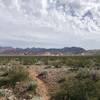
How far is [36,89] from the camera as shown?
22312 millimetres

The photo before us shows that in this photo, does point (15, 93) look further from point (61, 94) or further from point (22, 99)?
point (61, 94)

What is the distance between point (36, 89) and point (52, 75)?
6.58 metres

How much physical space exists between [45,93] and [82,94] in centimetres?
421

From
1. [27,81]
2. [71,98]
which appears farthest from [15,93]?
[71,98]

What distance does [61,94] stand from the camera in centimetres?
1969

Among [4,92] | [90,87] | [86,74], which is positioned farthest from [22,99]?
[86,74]

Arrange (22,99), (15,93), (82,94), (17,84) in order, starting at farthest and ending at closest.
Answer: (17,84), (15,93), (22,99), (82,94)

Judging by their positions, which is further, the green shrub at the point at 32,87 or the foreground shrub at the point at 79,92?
the green shrub at the point at 32,87

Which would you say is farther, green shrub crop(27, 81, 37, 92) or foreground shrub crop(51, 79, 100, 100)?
green shrub crop(27, 81, 37, 92)

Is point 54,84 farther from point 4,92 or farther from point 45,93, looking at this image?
point 4,92

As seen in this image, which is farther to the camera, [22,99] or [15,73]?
[15,73]

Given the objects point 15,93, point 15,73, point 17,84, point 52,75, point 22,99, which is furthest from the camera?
point 52,75

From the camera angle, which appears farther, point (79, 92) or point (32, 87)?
point (32, 87)

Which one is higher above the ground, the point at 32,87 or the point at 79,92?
the point at 79,92
